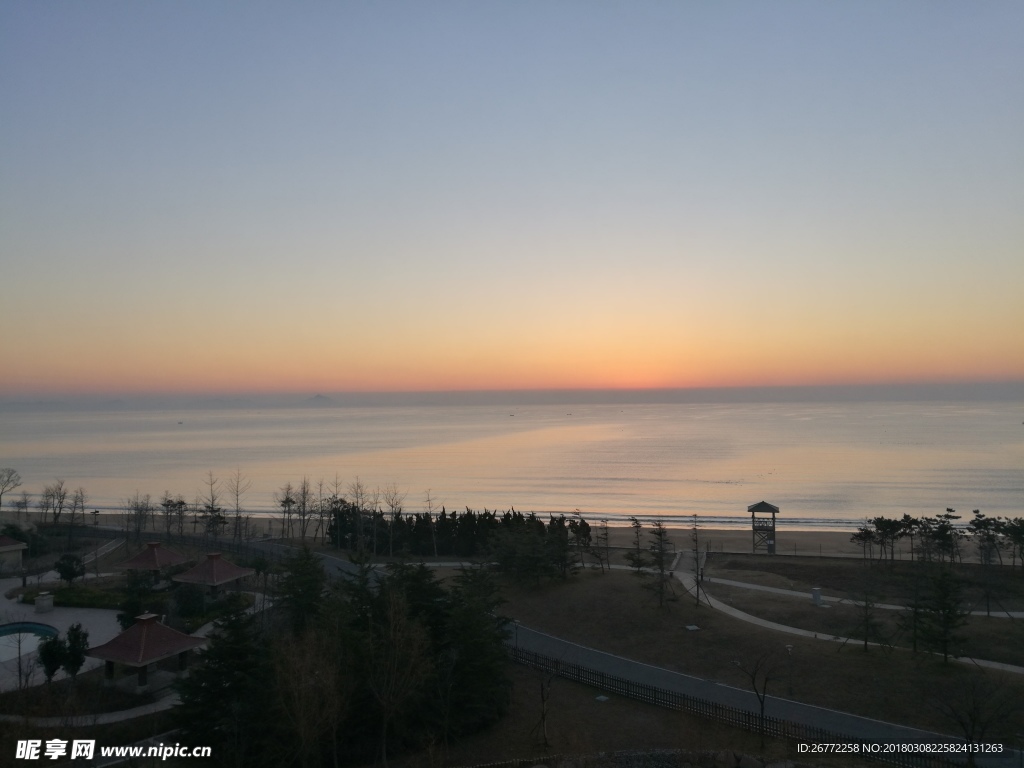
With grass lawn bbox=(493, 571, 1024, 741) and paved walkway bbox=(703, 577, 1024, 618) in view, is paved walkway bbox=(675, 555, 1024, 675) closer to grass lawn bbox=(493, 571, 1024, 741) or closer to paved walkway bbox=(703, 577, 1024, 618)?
paved walkway bbox=(703, 577, 1024, 618)

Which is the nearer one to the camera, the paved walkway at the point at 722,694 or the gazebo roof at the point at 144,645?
the paved walkway at the point at 722,694

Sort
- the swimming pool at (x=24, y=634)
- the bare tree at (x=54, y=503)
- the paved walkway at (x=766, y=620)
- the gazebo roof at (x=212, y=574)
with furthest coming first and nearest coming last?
the bare tree at (x=54, y=503)
the gazebo roof at (x=212, y=574)
the swimming pool at (x=24, y=634)
the paved walkway at (x=766, y=620)

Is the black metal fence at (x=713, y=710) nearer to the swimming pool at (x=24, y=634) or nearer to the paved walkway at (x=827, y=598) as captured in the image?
the paved walkway at (x=827, y=598)

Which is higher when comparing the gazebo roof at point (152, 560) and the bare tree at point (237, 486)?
the gazebo roof at point (152, 560)

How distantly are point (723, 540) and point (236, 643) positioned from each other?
40.9 metres

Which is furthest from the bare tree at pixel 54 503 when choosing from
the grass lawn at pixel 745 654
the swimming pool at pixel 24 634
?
the grass lawn at pixel 745 654

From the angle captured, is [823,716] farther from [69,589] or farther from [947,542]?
[69,589]

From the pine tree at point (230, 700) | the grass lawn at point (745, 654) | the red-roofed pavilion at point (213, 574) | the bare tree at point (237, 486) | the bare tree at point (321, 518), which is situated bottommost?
the bare tree at point (237, 486)

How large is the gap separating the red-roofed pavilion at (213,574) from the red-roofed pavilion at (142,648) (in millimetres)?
8439

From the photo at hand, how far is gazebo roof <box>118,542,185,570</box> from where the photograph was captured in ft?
Result: 108

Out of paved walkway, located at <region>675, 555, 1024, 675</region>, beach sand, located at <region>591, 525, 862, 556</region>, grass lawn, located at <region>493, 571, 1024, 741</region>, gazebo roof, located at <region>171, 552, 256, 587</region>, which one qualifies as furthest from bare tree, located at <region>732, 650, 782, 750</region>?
gazebo roof, located at <region>171, 552, 256, 587</region>

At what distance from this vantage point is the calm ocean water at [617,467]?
67875 mm

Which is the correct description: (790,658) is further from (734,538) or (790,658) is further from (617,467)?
(617,467)

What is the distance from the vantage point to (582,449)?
125 metres
